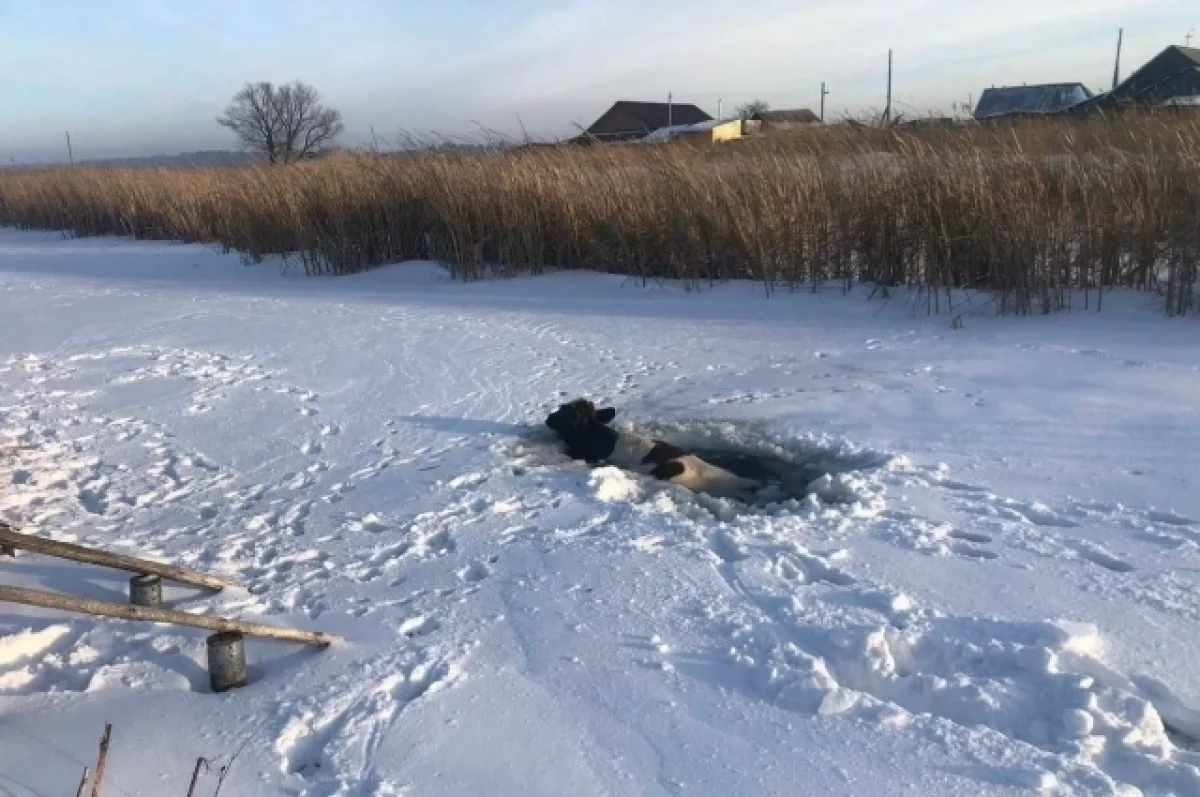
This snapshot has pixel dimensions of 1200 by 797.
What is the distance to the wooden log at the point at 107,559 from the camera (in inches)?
112

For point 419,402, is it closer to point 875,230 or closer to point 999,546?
point 999,546

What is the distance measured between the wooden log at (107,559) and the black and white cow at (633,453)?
1888 millimetres

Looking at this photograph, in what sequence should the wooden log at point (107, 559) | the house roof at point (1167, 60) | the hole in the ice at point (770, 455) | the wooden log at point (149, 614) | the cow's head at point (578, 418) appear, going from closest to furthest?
the wooden log at point (149, 614)
the wooden log at point (107, 559)
the hole in the ice at point (770, 455)
the cow's head at point (578, 418)
the house roof at point (1167, 60)

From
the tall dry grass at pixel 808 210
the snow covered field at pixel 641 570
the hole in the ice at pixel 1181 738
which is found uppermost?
the tall dry grass at pixel 808 210

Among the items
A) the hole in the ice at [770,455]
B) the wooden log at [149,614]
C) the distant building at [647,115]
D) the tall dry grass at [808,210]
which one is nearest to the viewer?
the wooden log at [149,614]

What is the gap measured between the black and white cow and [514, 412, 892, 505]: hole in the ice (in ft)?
0.29

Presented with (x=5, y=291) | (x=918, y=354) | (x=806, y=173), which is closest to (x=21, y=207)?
(x=5, y=291)

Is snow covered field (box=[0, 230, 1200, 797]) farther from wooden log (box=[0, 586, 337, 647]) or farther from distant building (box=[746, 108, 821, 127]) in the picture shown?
distant building (box=[746, 108, 821, 127])

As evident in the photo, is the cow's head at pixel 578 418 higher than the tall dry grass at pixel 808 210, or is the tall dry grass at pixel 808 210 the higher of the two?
the tall dry grass at pixel 808 210

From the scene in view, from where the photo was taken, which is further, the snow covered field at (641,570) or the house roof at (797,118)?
the house roof at (797,118)

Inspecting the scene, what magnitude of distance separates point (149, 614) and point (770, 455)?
293 centimetres

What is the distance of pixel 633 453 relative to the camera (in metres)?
4.50

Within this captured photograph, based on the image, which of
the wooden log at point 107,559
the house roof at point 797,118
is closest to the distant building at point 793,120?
the house roof at point 797,118

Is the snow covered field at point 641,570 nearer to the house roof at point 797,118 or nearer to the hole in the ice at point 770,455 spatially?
the hole in the ice at point 770,455
